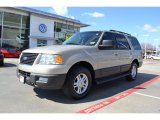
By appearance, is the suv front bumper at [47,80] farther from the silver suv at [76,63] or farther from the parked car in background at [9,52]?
the parked car in background at [9,52]

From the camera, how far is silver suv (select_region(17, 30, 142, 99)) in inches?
195

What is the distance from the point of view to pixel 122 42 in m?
7.59

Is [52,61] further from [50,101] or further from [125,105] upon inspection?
[125,105]

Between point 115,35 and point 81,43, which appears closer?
point 81,43

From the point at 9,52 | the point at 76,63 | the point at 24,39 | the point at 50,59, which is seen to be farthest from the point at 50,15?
the point at 50,59

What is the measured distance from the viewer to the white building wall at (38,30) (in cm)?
2905

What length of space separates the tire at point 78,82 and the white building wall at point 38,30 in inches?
947

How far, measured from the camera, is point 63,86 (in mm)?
5156

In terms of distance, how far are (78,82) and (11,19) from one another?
960 inches

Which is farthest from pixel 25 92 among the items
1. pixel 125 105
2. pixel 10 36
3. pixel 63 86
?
pixel 10 36

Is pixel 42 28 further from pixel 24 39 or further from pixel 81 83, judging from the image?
pixel 81 83

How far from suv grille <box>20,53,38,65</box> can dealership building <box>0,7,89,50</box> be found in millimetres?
18983
